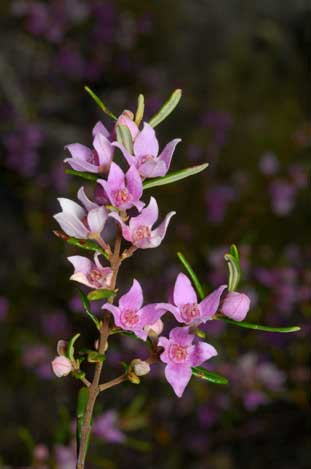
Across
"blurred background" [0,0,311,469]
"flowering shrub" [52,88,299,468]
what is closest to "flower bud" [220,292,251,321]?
"flowering shrub" [52,88,299,468]

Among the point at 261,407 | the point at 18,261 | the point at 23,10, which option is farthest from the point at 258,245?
the point at 23,10

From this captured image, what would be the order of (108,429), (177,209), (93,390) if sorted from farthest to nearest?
(177,209), (108,429), (93,390)

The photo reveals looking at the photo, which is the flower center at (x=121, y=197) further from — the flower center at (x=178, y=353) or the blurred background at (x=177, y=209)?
the blurred background at (x=177, y=209)

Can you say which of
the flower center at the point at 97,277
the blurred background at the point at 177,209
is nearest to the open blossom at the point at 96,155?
the flower center at the point at 97,277

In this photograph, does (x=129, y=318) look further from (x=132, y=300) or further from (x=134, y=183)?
(x=134, y=183)

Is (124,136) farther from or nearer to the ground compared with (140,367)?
farther from the ground

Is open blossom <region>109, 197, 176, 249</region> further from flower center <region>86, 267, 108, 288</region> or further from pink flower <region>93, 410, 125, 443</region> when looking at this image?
pink flower <region>93, 410, 125, 443</region>

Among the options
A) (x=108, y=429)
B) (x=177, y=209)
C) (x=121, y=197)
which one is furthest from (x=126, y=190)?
(x=177, y=209)
